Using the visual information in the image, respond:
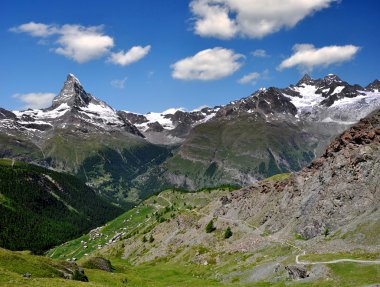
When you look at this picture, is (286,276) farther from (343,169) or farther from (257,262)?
(343,169)

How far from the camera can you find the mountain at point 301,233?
96.9 m

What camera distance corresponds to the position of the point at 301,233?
133m

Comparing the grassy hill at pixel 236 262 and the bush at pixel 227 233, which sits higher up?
the bush at pixel 227 233

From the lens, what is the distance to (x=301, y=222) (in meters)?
138

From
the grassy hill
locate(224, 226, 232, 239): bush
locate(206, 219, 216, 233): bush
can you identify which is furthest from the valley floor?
locate(206, 219, 216, 233): bush

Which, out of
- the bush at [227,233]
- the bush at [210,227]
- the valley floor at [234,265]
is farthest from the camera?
the bush at [210,227]

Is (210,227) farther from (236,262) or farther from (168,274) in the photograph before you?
(236,262)

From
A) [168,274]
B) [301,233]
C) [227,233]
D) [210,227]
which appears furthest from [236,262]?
[210,227]

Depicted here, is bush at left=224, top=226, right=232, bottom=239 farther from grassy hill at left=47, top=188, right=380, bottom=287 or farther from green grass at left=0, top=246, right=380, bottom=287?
green grass at left=0, top=246, right=380, bottom=287

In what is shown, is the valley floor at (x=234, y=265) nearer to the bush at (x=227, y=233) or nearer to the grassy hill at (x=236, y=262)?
the grassy hill at (x=236, y=262)

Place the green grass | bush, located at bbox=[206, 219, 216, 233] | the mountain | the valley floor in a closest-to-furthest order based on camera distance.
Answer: the green grass
the valley floor
the mountain
bush, located at bbox=[206, 219, 216, 233]

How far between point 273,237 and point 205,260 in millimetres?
25889

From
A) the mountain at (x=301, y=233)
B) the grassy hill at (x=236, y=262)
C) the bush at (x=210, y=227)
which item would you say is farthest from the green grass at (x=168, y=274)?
the bush at (x=210, y=227)

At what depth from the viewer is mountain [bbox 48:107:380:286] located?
96881mm
